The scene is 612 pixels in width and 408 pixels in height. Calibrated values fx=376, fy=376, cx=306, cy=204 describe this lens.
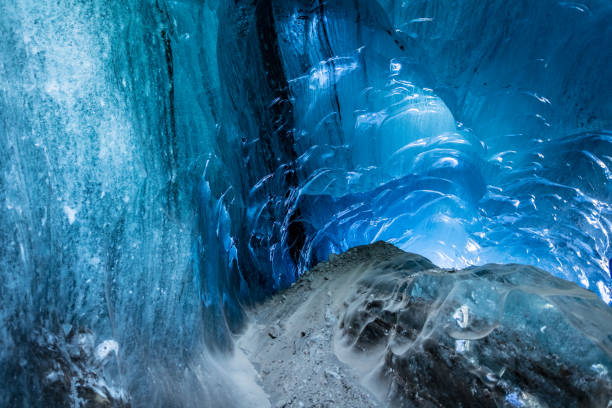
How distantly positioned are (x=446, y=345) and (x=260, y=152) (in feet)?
Answer: 8.46

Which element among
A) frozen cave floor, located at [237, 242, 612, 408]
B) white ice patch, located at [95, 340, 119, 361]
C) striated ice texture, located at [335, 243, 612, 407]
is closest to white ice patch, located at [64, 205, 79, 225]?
white ice patch, located at [95, 340, 119, 361]

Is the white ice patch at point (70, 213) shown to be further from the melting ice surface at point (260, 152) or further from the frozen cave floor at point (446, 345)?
the frozen cave floor at point (446, 345)

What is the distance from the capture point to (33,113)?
174 cm

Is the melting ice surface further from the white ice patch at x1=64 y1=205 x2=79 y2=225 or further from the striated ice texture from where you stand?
the striated ice texture

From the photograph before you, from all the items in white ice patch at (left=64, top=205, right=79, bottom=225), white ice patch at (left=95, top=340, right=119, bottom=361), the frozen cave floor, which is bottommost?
the frozen cave floor

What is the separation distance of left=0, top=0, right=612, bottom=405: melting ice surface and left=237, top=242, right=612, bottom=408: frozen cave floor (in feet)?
2.24

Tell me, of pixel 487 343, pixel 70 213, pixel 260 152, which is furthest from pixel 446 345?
pixel 260 152

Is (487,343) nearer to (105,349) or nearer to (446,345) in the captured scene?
(446,345)

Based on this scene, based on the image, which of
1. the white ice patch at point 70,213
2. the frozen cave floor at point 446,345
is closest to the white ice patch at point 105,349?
the white ice patch at point 70,213

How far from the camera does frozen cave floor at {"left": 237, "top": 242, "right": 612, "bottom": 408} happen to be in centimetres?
192

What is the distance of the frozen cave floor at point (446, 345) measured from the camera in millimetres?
1923

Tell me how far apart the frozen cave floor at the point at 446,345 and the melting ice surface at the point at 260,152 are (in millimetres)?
684

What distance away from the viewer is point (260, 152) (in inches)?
156

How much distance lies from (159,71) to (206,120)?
0.61 metres
